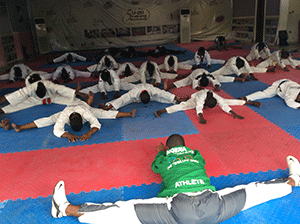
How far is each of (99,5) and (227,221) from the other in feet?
58.6

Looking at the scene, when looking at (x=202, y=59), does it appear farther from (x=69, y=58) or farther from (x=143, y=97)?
(x=69, y=58)

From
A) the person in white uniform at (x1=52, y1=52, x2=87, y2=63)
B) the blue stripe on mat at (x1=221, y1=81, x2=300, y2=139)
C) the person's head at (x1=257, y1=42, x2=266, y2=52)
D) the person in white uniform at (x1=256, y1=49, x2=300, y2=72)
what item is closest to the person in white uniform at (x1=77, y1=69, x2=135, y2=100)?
the blue stripe on mat at (x1=221, y1=81, x2=300, y2=139)

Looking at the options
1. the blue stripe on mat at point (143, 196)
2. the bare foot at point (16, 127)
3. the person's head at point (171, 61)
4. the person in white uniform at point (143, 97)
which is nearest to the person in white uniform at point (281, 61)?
the person's head at point (171, 61)

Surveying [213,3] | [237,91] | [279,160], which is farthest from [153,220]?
[213,3]

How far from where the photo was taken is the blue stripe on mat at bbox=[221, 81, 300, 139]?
4.70 meters

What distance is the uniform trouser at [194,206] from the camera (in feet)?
8.34

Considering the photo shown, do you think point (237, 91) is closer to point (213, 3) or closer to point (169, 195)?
→ point (169, 195)

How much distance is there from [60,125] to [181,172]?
3.15 m

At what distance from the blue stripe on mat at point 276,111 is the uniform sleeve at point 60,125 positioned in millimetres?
4372

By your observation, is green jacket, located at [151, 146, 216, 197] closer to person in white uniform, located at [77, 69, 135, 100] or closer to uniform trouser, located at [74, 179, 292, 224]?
uniform trouser, located at [74, 179, 292, 224]

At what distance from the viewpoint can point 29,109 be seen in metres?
6.68

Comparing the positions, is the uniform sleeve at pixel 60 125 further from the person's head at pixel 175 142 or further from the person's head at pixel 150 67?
the person's head at pixel 150 67

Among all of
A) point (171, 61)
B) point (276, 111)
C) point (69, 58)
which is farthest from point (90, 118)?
point (69, 58)

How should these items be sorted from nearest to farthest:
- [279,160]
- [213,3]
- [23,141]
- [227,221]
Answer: [227,221]
[279,160]
[23,141]
[213,3]
